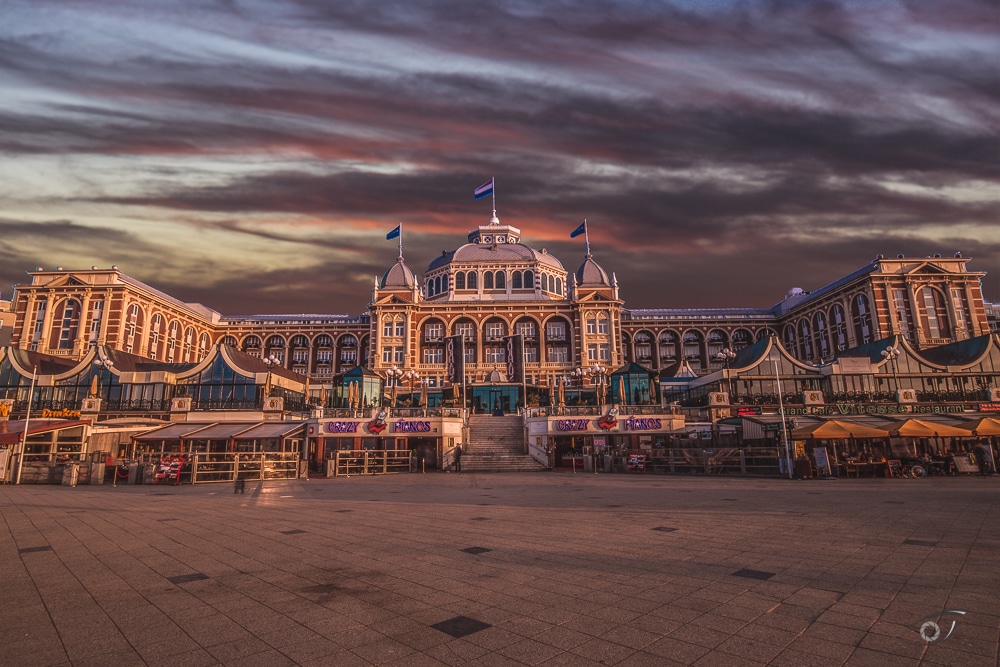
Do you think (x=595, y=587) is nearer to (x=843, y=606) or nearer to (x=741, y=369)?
(x=843, y=606)

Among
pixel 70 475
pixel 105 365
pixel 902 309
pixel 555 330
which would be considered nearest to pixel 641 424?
pixel 70 475

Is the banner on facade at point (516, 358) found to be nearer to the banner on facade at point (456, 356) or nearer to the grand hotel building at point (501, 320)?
the banner on facade at point (456, 356)

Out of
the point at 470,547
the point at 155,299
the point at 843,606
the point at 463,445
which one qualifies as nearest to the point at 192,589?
the point at 470,547

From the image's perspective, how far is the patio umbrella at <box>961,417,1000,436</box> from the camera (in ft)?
92.3

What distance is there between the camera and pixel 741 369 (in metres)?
50.6

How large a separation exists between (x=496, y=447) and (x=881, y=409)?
33652 millimetres

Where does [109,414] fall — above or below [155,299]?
below

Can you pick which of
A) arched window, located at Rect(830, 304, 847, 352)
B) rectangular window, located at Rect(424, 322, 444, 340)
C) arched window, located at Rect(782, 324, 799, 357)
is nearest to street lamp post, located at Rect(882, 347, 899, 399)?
arched window, located at Rect(830, 304, 847, 352)

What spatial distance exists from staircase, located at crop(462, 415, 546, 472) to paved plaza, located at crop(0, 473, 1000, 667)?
2415cm

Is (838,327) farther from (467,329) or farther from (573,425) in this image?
(573,425)

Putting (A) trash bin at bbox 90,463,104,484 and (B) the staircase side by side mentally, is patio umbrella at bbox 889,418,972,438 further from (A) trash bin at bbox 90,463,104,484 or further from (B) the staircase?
(A) trash bin at bbox 90,463,104,484

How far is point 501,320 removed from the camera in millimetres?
84188

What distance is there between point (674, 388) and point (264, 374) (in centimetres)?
4378

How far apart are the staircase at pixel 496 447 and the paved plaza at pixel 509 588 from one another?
24.2 meters
